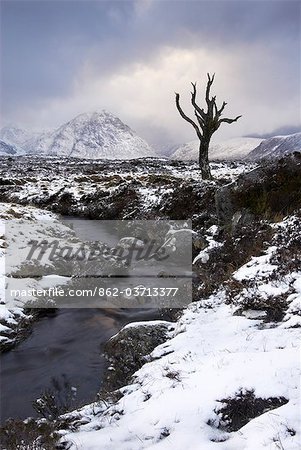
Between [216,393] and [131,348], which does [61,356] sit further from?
[216,393]

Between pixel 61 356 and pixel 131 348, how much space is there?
5.95ft

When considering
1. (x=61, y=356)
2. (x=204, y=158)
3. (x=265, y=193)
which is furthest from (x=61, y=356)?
(x=204, y=158)

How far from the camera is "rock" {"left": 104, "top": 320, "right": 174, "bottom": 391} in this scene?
7.42 m

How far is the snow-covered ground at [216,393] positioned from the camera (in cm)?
448

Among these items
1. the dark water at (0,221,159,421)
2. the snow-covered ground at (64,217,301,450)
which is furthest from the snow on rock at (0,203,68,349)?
the snow-covered ground at (64,217,301,450)

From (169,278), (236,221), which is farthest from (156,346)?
(236,221)

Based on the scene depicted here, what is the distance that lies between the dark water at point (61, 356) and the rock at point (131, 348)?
30 cm

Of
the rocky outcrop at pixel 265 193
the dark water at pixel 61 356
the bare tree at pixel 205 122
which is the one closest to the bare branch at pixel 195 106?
the bare tree at pixel 205 122

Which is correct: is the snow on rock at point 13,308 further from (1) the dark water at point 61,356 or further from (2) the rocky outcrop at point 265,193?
(2) the rocky outcrop at point 265,193

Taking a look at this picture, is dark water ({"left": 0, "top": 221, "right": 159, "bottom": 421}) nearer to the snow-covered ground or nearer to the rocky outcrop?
the snow-covered ground

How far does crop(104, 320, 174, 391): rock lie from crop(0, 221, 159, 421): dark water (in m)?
0.30

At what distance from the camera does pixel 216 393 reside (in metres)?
5.23

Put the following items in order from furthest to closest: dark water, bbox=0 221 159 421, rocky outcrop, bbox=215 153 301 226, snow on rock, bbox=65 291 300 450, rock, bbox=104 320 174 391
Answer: rocky outcrop, bbox=215 153 301 226, rock, bbox=104 320 174 391, dark water, bbox=0 221 159 421, snow on rock, bbox=65 291 300 450

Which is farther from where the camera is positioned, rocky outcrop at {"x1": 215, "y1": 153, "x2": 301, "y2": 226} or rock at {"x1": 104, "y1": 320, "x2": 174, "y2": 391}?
rocky outcrop at {"x1": 215, "y1": 153, "x2": 301, "y2": 226}
